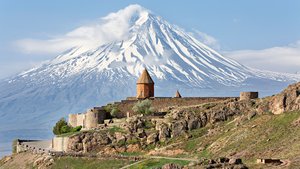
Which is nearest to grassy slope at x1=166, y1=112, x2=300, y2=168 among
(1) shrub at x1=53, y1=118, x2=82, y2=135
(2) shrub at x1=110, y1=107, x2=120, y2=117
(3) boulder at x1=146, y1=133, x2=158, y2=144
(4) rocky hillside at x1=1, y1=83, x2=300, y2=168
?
(4) rocky hillside at x1=1, y1=83, x2=300, y2=168

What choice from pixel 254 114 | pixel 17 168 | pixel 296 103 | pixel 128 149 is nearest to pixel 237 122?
pixel 254 114

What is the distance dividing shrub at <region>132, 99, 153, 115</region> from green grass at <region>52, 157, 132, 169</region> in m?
11.3

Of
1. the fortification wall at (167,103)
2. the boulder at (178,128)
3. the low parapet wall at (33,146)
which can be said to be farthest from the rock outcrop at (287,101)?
the low parapet wall at (33,146)

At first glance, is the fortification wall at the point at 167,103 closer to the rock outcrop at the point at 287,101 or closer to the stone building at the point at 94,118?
the stone building at the point at 94,118

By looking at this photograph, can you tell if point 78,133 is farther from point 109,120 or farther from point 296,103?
point 296,103

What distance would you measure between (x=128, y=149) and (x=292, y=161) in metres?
26.7

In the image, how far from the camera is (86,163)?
198 feet

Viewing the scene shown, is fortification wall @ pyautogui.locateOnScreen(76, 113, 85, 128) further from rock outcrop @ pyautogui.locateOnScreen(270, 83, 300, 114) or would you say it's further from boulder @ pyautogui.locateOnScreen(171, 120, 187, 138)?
rock outcrop @ pyautogui.locateOnScreen(270, 83, 300, 114)

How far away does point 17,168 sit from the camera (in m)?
68.0

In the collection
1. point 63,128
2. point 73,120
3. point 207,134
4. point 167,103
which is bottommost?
point 63,128

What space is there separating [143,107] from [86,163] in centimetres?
1312

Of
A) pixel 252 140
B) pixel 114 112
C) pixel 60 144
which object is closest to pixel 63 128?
pixel 114 112

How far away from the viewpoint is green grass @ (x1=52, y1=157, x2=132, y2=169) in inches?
2245

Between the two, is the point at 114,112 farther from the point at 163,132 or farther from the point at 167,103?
the point at 163,132
